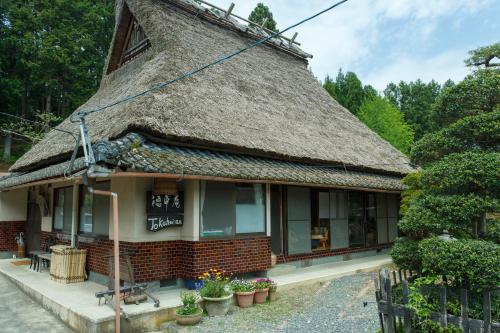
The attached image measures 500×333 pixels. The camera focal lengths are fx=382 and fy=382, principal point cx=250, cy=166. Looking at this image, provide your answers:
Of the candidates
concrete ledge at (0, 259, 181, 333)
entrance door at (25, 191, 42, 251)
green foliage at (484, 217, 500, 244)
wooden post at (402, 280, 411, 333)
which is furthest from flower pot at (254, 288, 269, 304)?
entrance door at (25, 191, 42, 251)

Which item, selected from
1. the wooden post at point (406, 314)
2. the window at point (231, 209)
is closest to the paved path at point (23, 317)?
the window at point (231, 209)

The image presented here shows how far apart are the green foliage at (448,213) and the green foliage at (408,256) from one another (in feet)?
0.90

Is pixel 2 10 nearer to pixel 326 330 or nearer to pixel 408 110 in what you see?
pixel 326 330

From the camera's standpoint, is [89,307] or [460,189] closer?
[460,189]

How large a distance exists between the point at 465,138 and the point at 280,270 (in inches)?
205

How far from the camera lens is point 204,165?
269 inches

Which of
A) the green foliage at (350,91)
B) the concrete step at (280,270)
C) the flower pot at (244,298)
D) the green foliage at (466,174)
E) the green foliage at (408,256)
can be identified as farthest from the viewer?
the green foliage at (350,91)

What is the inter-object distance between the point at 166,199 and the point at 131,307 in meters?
2.11

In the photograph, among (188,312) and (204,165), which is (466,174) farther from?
(188,312)

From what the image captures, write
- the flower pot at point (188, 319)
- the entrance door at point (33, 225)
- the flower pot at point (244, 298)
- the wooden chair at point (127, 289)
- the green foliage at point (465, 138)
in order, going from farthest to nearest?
the entrance door at point (33, 225)
the flower pot at point (244, 298)
the wooden chair at point (127, 289)
the flower pot at point (188, 319)
the green foliage at point (465, 138)

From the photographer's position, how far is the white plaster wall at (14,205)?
13.2m

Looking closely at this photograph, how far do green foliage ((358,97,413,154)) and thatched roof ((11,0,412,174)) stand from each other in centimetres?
1423

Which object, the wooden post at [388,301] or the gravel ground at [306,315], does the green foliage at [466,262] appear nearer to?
the wooden post at [388,301]

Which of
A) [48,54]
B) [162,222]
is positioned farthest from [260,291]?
[48,54]
